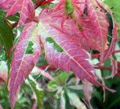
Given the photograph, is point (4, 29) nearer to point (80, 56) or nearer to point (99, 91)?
point (80, 56)

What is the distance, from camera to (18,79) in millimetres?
409

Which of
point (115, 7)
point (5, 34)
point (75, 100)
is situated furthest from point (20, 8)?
point (75, 100)

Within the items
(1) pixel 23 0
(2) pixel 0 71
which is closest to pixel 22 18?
(1) pixel 23 0

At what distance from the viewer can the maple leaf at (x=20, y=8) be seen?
425mm

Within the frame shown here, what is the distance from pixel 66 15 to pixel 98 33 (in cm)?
7

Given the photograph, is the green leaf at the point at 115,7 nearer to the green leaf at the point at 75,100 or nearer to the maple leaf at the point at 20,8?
the maple leaf at the point at 20,8

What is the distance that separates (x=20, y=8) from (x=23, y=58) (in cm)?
8

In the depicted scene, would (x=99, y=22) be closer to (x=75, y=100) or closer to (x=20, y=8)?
(x=20, y=8)

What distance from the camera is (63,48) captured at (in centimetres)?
43

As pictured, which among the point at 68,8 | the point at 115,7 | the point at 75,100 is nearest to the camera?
the point at 68,8

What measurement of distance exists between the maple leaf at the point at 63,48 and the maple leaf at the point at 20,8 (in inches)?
1.6

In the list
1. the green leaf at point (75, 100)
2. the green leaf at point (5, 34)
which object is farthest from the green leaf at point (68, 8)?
the green leaf at point (75, 100)

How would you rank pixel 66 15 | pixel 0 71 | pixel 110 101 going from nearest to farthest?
pixel 66 15 < pixel 0 71 < pixel 110 101

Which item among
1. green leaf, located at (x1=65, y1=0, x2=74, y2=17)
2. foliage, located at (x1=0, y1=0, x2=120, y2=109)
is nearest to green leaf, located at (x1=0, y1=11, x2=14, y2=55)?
foliage, located at (x1=0, y1=0, x2=120, y2=109)
